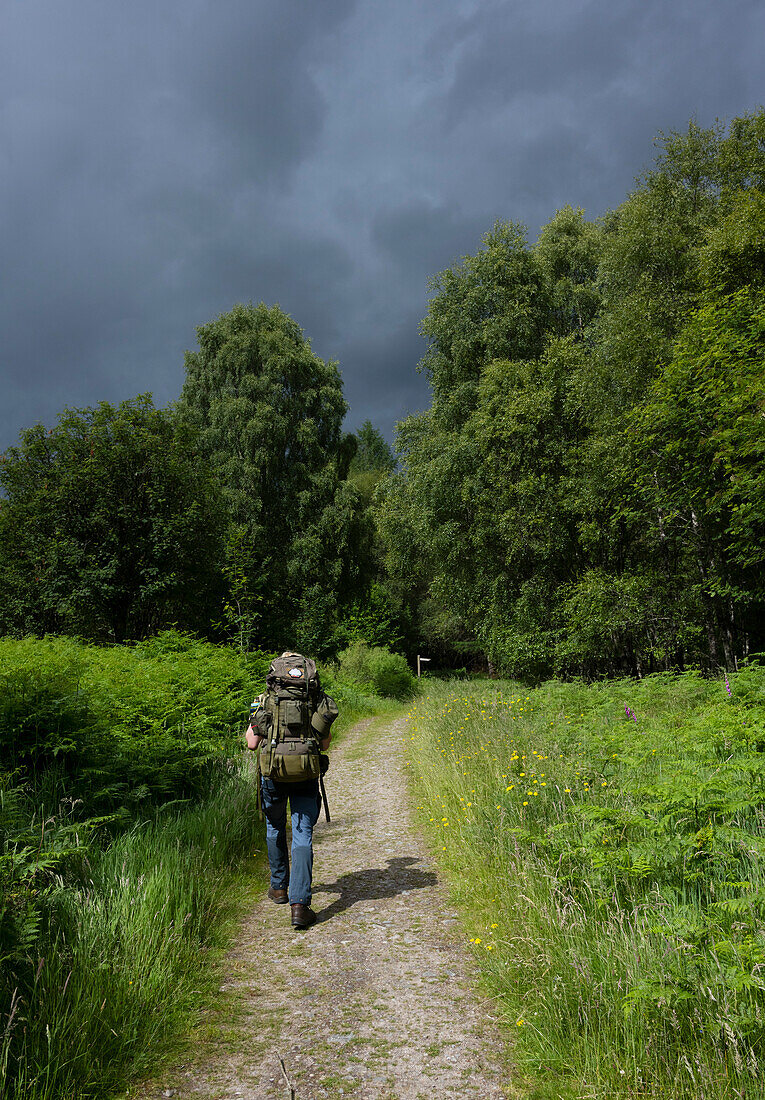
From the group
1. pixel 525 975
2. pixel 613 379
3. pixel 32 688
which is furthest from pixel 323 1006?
pixel 613 379

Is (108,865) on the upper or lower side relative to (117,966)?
upper

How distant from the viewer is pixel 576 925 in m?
3.11

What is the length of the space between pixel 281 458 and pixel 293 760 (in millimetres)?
26830

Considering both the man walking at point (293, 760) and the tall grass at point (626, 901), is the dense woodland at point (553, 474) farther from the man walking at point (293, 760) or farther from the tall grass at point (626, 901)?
the man walking at point (293, 760)

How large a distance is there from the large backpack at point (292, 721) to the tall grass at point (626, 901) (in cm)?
160

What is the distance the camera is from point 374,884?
5410 millimetres

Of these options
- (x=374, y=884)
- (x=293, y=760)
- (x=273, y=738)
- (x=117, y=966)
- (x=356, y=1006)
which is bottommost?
(x=374, y=884)

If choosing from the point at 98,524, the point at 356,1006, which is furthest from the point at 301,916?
the point at 98,524

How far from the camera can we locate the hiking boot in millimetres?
4523

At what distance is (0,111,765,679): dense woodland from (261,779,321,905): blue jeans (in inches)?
363

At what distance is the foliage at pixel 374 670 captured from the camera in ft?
82.1

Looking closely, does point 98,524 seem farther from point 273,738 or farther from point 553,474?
point 273,738

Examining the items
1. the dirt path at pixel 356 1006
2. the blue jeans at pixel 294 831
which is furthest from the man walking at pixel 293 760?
the dirt path at pixel 356 1006

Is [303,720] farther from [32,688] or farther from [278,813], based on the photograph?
[32,688]
